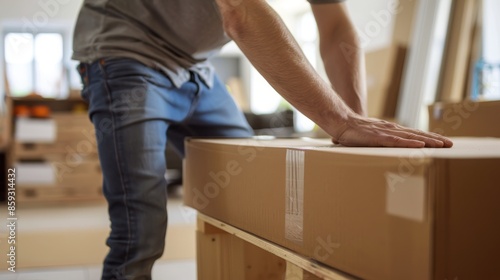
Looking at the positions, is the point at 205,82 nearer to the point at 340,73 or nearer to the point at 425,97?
the point at 340,73

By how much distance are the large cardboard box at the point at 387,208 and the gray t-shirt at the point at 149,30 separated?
1.36ft

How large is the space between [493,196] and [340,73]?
0.75 m

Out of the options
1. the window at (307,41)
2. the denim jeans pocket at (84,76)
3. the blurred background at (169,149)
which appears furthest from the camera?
the window at (307,41)

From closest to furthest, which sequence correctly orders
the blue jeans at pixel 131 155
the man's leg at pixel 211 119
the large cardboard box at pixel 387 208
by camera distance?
the large cardboard box at pixel 387 208, the blue jeans at pixel 131 155, the man's leg at pixel 211 119

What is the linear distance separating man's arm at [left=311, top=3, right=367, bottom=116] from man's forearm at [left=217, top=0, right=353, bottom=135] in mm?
385

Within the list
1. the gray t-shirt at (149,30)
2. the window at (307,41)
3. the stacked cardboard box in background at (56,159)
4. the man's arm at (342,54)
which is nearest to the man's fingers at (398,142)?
the man's arm at (342,54)

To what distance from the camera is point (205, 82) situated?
4.64 ft

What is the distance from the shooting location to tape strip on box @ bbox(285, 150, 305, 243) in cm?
86

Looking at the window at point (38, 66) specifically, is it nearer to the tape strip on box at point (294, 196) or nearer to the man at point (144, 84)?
the man at point (144, 84)

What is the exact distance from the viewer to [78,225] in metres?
3.30

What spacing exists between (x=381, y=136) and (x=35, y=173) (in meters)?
3.83

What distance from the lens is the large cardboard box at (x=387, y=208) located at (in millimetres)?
626

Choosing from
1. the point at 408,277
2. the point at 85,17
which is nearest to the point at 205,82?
the point at 85,17

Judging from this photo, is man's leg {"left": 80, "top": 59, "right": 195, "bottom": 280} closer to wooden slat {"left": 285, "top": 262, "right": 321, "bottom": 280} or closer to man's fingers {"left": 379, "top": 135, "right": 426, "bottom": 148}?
wooden slat {"left": 285, "top": 262, "right": 321, "bottom": 280}
